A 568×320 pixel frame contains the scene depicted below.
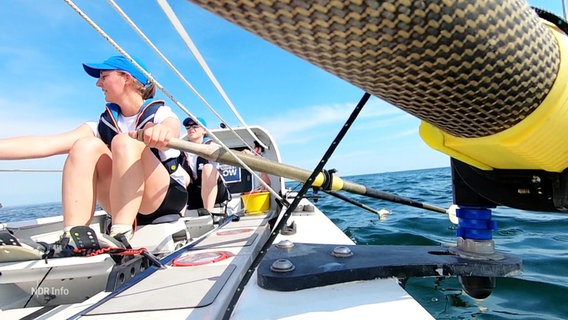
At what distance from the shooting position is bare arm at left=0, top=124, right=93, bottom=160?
1.58 m

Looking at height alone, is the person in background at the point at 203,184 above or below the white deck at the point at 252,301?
above

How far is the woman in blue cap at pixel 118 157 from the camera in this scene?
63.6 inches

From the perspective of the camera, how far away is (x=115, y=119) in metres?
2.04

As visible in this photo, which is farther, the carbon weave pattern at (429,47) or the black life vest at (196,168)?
the black life vest at (196,168)

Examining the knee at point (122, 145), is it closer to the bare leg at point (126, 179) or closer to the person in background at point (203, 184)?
the bare leg at point (126, 179)

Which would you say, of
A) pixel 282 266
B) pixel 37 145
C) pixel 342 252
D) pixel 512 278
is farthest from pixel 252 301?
pixel 512 278

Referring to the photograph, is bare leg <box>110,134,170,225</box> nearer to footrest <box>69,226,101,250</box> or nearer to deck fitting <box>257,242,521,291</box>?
footrest <box>69,226,101,250</box>

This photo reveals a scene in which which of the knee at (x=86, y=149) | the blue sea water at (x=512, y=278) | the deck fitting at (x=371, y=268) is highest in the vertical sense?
the knee at (x=86, y=149)

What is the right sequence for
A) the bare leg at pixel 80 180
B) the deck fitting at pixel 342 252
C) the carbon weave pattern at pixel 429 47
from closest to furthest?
the carbon weave pattern at pixel 429 47, the deck fitting at pixel 342 252, the bare leg at pixel 80 180

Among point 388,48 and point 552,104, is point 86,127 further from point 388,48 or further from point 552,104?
point 552,104

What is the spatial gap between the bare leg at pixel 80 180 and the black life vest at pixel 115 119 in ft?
0.88

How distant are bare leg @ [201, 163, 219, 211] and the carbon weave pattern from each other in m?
2.58

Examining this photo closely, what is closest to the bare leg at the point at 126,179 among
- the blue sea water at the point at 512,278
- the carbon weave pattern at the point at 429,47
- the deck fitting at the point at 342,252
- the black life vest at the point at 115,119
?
the black life vest at the point at 115,119

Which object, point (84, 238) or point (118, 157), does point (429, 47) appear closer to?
point (84, 238)
